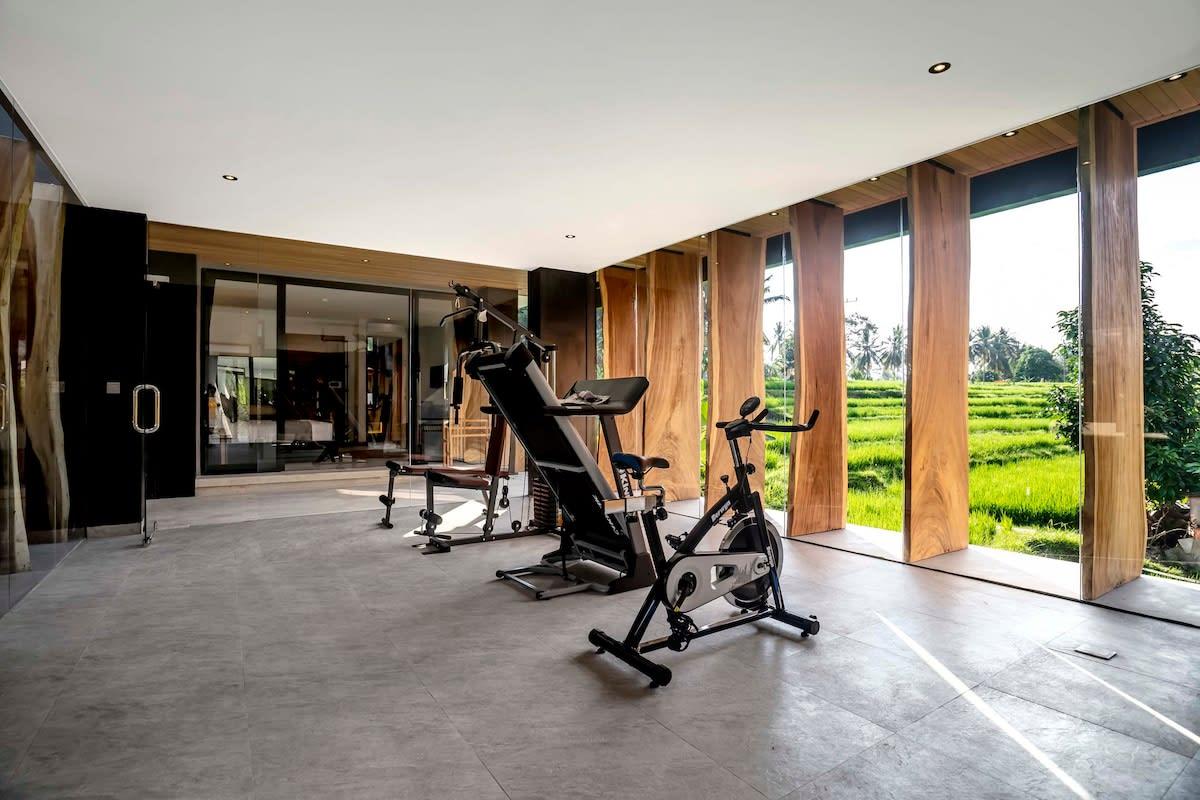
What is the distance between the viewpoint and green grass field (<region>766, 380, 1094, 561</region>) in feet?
15.3

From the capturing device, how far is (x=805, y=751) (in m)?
2.17

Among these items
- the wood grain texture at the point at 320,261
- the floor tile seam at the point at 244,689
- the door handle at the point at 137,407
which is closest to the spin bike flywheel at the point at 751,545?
the floor tile seam at the point at 244,689

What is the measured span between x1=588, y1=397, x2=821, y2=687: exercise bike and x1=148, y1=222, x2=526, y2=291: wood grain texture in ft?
19.9

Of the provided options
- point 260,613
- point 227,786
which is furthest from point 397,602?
point 227,786

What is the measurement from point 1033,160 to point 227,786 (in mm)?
5899

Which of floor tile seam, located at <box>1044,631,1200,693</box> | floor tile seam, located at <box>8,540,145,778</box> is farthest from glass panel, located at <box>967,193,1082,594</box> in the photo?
floor tile seam, located at <box>8,540,145,778</box>

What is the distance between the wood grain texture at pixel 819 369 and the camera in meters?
5.57

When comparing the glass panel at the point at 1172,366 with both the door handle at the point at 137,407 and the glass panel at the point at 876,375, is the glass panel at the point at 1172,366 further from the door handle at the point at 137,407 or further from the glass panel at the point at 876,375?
the door handle at the point at 137,407

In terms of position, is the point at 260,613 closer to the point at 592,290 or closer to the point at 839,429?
the point at 839,429

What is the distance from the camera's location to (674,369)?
7.55m

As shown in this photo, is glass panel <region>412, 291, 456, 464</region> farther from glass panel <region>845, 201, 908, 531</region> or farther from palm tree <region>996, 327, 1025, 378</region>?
palm tree <region>996, 327, 1025, 378</region>

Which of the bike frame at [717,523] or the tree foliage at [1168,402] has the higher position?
the tree foliage at [1168,402]

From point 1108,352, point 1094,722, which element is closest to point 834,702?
point 1094,722

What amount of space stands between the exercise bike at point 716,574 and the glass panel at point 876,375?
258 cm
